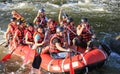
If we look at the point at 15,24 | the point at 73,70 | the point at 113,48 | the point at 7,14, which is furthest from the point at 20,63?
the point at 7,14

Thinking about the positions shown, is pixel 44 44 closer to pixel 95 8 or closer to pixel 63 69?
pixel 63 69

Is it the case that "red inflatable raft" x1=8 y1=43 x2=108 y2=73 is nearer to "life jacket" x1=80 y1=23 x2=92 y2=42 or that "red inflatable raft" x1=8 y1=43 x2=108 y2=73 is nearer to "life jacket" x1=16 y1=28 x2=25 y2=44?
"life jacket" x1=80 y1=23 x2=92 y2=42

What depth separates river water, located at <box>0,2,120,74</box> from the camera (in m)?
11.0

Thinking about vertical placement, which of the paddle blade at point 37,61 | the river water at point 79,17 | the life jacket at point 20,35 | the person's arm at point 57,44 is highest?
the person's arm at point 57,44

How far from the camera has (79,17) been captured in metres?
16.4

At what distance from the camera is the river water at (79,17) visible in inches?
433

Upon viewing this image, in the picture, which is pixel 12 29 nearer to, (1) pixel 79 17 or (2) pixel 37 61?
(2) pixel 37 61

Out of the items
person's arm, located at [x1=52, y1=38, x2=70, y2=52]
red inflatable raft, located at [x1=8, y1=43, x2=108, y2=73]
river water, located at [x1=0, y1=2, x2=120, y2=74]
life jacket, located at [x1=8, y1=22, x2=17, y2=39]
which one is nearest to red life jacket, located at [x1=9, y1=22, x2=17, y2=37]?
life jacket, located at [x1=8, y1=22, x2=17, y2=39]

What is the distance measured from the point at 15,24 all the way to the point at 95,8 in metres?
6.81

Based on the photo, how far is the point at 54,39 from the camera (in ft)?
32.4

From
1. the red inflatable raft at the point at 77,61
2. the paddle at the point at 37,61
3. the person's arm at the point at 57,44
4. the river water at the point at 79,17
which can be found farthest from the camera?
the river water at the point at 79,17

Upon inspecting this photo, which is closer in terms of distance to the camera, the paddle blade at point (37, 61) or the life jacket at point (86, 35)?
the paddle blade at point (37, 61)

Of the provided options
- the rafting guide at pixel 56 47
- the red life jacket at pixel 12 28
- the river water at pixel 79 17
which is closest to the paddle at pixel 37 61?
the rafting guide at pixel 56 47

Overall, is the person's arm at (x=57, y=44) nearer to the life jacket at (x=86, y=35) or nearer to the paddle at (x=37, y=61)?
the paddle at (x=37, y=61)
